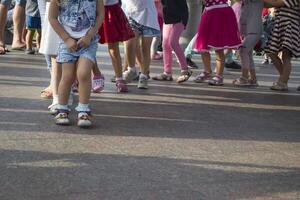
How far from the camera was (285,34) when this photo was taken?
862 centimetres

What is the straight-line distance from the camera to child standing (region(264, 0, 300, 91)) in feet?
28.1

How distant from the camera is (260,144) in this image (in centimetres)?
516

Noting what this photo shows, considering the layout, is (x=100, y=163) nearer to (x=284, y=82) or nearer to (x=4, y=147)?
(x=4, y=147)

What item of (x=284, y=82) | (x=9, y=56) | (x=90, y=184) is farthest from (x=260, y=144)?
(x=9, y=56)

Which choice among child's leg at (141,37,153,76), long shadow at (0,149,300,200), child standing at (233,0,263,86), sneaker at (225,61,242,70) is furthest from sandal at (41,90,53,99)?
sneaker at (225,61,242,70)

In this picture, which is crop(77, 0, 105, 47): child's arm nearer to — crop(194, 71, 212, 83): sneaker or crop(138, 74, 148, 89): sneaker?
crop(138, 74, 148, 89): sneaker

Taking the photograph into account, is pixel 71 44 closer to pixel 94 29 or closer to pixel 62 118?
pixel 94 29

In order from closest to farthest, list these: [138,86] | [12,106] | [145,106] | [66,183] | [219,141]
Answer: [66,183] → [219,141] → [12,106] → [145,106] → [138,86]

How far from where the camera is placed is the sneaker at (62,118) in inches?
211

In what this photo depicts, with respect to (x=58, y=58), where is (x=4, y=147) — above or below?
below

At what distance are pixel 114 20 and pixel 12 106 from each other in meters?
1.79

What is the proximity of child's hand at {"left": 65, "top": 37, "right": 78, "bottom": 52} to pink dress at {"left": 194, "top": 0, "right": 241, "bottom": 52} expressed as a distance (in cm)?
360

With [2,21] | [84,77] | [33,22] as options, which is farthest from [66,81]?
[2,21]

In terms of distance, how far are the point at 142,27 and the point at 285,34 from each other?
89.4 inches
